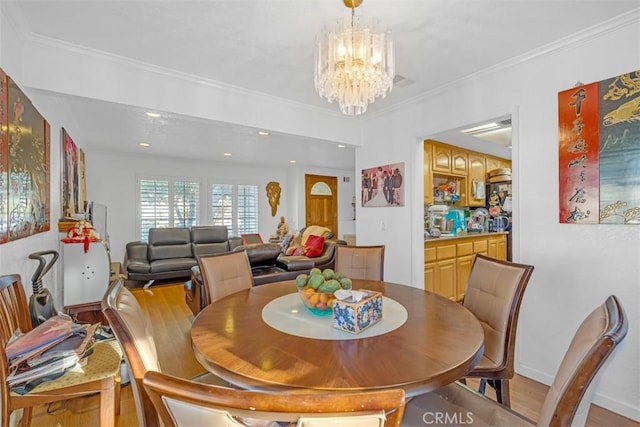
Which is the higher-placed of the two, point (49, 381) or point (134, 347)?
point (134, 347)

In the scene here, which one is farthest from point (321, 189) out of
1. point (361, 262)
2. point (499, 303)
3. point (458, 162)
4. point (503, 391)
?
point (503, 391)

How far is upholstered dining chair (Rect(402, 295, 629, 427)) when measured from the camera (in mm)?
758

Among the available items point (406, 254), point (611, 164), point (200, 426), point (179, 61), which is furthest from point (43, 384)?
point (611, 164)

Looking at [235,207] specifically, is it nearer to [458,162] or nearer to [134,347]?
[458,162]

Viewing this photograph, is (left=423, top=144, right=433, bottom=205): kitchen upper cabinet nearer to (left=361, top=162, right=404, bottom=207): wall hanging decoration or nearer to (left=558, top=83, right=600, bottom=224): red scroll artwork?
(left=361, top=162, right=404, bottom=207): wall hanging decoration

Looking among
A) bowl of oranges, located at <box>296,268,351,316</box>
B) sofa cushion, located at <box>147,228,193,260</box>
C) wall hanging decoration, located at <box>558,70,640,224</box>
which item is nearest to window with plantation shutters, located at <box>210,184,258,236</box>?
sofa cushion, located at <box>147,228,193,260</box>

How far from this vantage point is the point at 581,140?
199 centimetres

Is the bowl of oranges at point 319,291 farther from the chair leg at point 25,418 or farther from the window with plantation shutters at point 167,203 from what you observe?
the window with plantation shutters at point 167,203

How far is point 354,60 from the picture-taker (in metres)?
1.58

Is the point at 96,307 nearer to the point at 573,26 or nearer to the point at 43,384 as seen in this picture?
the point at 43,384

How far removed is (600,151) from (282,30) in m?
2.19

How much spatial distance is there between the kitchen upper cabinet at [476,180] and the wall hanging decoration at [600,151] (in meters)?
2.49

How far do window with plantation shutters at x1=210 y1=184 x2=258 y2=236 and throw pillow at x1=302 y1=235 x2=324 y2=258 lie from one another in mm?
3704

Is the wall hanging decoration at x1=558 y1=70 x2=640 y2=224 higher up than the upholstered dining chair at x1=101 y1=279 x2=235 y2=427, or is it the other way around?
the wall hanging decoration at x1=558 y1=70 x2=640 y2=224
